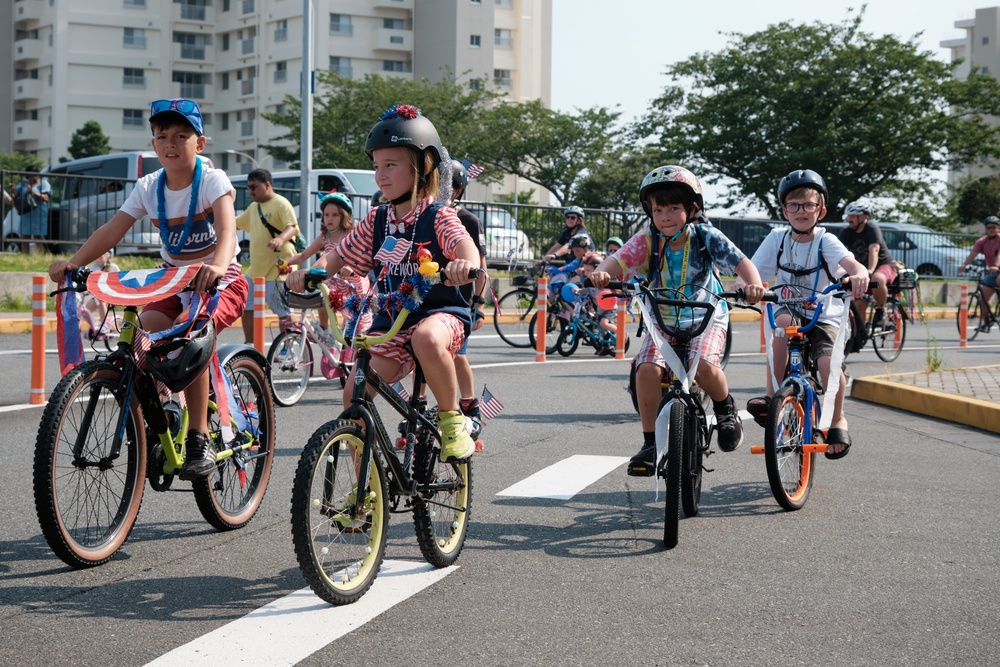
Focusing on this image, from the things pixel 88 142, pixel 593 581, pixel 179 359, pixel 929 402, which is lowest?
pixel 593 581

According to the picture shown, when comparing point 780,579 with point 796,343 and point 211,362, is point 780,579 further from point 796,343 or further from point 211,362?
point 211,362

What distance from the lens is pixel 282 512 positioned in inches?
245

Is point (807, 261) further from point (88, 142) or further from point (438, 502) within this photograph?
point (88, 142)

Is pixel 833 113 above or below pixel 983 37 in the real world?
below

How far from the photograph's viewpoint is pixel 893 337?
16.7 m

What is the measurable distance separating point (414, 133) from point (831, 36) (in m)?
46.3

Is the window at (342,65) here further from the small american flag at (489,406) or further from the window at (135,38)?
the small american flag at (489,406)

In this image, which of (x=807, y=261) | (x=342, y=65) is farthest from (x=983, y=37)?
(x=807, y=261)

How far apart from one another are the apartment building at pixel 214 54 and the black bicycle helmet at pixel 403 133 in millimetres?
71063

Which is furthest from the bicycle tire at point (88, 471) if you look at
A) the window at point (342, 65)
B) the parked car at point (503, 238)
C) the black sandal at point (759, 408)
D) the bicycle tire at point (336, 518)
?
the window at point (342, 65)

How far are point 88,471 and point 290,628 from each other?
119cm

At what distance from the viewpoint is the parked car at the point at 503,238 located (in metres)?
25.7

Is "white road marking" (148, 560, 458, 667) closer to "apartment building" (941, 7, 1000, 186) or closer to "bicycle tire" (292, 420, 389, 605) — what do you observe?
"bicycle tire" (292, 420, 389, 605)

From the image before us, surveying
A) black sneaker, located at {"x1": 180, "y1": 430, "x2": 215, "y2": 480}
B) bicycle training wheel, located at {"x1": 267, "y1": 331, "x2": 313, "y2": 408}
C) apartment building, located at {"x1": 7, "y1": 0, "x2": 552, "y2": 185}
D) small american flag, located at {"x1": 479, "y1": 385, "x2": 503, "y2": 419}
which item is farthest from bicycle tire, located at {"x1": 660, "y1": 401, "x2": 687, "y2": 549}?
apartment building, located at {"x1": 7, "y1": 0, "x2": 552, "y2": 185}
